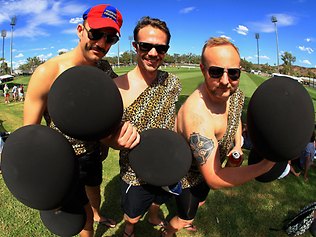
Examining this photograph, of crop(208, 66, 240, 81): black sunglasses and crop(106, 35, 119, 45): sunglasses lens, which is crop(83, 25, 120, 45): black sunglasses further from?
crop(208, 66, 240, 81): black sunglasses

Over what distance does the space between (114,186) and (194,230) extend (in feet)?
6.52

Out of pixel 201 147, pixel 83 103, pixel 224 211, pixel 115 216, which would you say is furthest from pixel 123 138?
pixel 224 211

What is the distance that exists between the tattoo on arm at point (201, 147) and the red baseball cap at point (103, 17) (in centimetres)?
117

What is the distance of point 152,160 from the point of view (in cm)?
175

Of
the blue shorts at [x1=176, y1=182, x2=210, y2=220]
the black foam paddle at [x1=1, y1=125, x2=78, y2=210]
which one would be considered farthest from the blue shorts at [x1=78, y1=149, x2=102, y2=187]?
the black foam paddle at [x1=1, y1=125, x2=78, y2=210]

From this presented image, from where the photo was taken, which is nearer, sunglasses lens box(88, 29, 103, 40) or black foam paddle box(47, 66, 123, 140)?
black foam paddle box(47, 66, 123, 140)

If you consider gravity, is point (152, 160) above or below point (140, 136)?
below

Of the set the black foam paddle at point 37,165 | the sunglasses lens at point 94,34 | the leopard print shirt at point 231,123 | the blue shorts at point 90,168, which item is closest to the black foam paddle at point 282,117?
the leopard print shirt at point 231,123

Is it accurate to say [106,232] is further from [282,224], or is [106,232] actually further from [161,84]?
[282,224]

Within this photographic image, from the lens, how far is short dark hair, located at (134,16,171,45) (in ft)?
8.38

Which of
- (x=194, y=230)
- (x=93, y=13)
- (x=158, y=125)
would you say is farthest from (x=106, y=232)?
(x=93, y=13)

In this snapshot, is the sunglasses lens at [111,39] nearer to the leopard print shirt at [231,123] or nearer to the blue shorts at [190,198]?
the leopard print shirt at [231,123]

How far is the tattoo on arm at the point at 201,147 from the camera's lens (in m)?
1.91

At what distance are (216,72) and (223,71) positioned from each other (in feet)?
0.17
